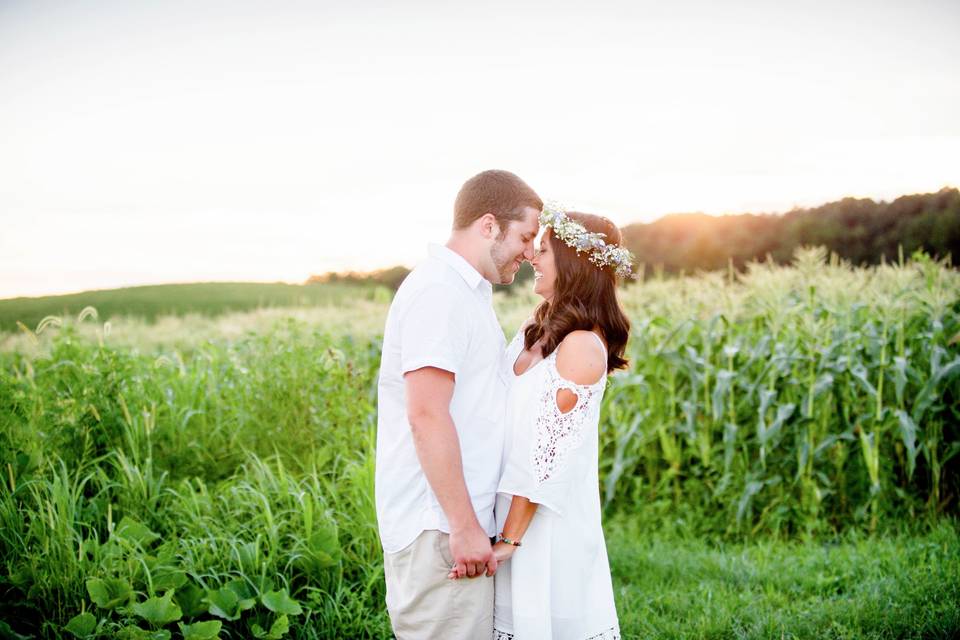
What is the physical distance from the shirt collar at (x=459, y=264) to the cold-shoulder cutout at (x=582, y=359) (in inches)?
14.3

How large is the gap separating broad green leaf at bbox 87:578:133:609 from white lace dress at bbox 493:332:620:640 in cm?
188

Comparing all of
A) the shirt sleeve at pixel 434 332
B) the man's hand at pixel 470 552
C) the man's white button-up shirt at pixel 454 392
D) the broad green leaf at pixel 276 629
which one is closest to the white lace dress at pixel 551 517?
the man's white button-up shirt at pixel 454 392

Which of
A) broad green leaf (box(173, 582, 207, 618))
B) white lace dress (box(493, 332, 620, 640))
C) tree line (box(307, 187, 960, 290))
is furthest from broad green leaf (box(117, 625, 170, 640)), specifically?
tree line (box(307, 187, 960, 290))

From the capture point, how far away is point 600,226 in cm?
292

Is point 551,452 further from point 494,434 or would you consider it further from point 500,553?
point 500,553

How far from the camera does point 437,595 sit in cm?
254

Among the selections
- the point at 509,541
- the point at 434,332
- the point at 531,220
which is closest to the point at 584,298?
the point at 531,220

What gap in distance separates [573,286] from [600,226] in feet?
0.89

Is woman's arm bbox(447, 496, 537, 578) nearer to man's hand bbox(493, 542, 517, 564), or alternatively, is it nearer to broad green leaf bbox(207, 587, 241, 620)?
man's hand bbox(493, 542, 517, 564)

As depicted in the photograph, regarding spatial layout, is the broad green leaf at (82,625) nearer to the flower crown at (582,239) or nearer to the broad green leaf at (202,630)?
the broad green leaf at (202,630)

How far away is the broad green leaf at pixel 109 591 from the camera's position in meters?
3.37

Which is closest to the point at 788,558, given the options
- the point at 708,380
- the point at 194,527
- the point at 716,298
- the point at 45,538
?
the point at 708,380

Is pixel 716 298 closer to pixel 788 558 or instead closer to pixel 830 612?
pixel 788 558

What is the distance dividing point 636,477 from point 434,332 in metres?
4.31
